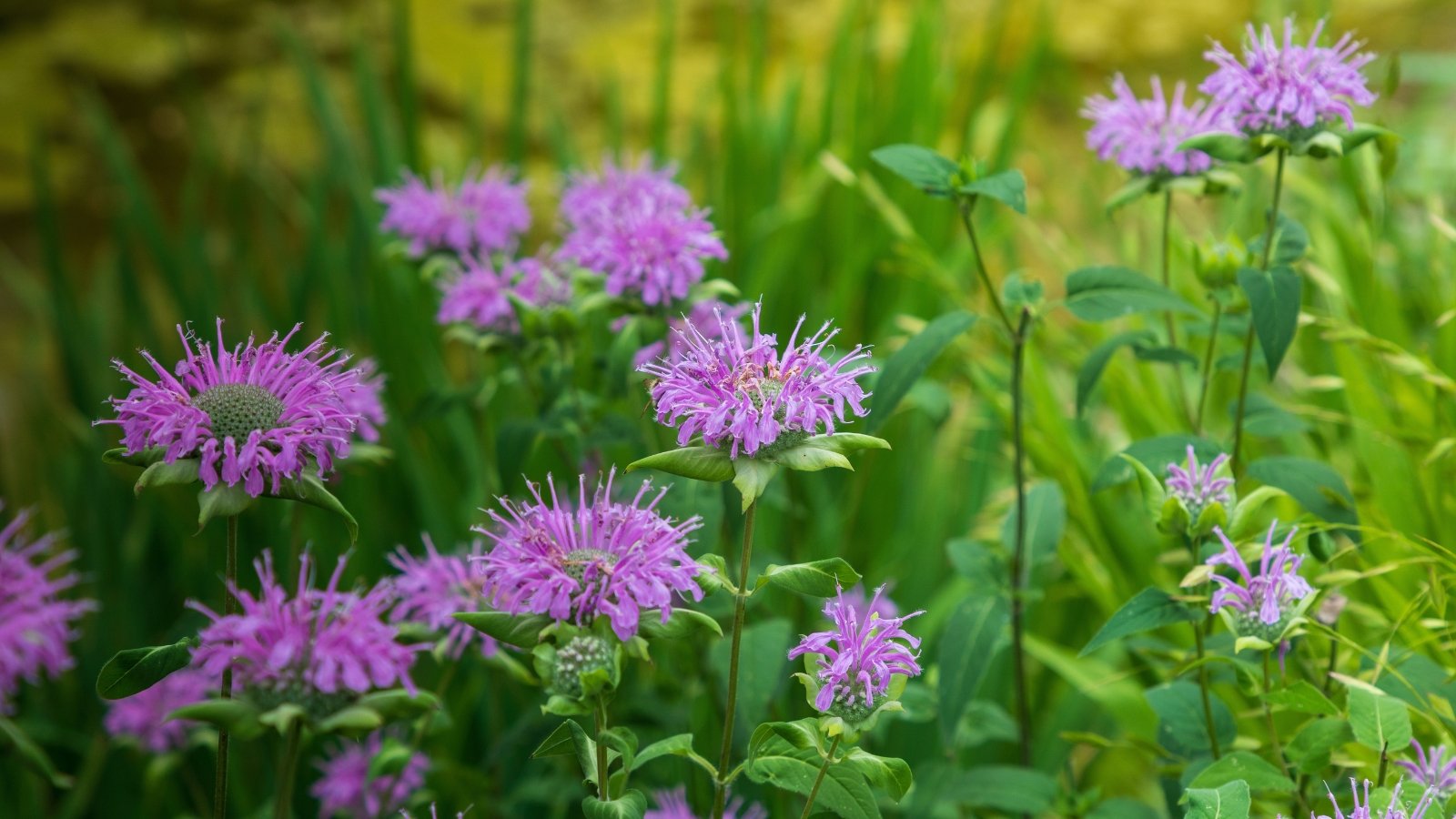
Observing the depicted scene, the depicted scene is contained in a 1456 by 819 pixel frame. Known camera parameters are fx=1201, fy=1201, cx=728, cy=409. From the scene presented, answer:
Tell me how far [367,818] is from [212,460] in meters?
0.43

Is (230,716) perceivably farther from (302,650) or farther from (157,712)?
(157,712)

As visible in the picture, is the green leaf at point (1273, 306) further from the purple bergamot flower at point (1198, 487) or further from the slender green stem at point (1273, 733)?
the slender green stem at point (1273, 733)

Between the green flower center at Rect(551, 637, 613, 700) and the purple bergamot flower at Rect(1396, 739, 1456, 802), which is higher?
the green flower center at Rect(551, 637, 613, 700)

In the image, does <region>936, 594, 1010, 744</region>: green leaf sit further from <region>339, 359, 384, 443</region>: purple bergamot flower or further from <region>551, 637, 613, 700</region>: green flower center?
<region>339, 359, 384, 443</region>: purple bergamot flower

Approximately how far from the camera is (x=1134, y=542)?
4.23ft

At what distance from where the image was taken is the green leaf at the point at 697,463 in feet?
2.00

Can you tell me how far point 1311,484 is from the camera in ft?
2.78

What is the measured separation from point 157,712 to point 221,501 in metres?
0.58

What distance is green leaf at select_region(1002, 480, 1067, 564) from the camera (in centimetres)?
96

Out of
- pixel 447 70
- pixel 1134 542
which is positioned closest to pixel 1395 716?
pixel 1134 542

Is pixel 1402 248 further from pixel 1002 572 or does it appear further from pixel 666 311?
pixel 666 311

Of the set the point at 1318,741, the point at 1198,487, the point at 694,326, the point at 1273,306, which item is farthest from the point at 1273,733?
the point at 694,326

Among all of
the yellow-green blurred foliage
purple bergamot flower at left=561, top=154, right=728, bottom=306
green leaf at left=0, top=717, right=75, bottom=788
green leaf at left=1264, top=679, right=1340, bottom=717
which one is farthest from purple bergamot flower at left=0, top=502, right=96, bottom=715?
the yellow-green blurred foliage

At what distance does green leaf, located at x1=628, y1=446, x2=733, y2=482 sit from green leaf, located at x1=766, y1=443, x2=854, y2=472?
0.02m
